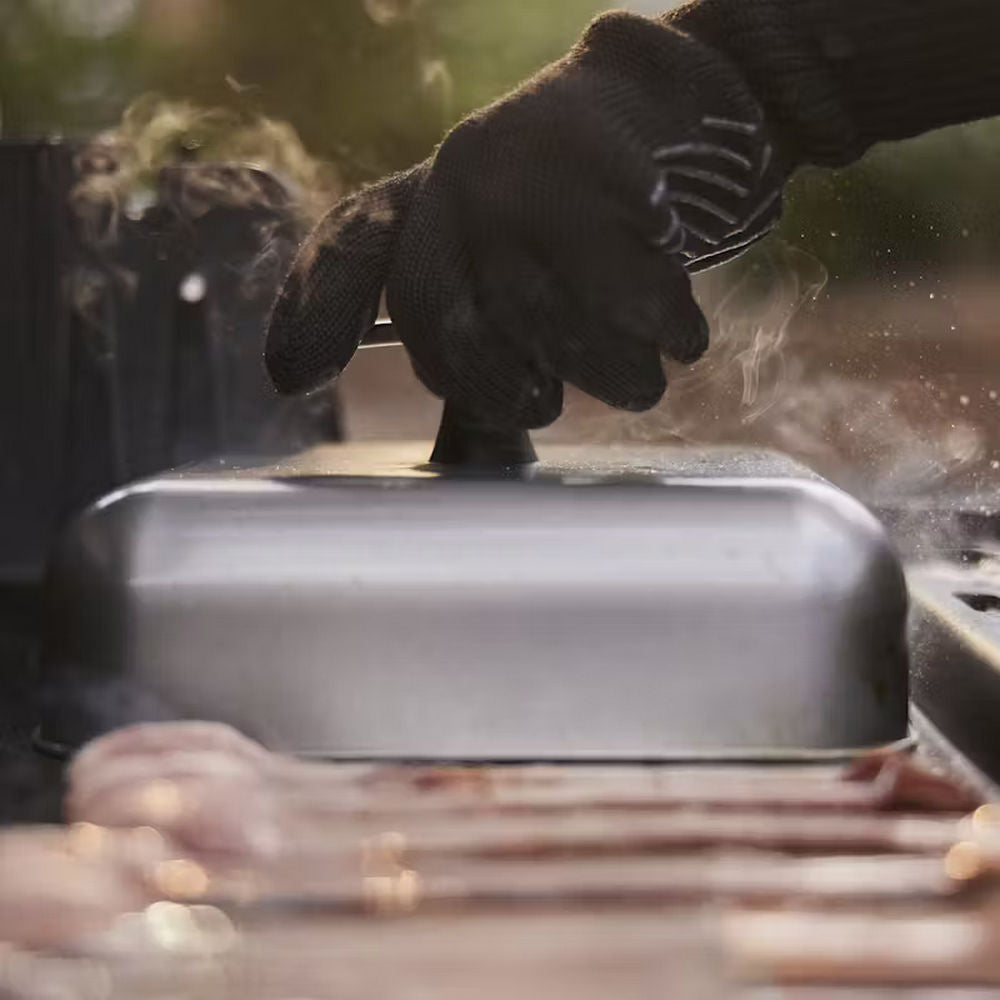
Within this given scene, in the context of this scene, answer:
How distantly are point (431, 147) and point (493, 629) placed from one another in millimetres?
1546

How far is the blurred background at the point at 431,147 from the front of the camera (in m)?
1.68

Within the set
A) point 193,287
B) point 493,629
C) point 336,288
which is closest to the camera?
point 493,629

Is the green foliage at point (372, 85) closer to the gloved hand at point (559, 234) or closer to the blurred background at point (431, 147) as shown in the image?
the blurred background at point (431, 147)

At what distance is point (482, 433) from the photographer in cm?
92

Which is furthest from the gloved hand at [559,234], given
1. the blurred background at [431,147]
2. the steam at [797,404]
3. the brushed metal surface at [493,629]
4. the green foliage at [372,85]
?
the green foliage at [372,85]

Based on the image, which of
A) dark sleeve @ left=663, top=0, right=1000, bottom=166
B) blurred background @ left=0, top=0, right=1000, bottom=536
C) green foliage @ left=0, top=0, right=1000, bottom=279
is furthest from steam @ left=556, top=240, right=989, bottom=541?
dark sleeve @ left=663, top=0, right=1000, bottom=166

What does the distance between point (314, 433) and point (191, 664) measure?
840 millimetres

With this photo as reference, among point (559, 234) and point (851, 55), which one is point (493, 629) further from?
point (851, 55)

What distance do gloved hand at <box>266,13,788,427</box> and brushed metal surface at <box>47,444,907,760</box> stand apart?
13 cm

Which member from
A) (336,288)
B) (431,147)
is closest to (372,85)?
(431,147)

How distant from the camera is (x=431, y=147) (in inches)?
84.1

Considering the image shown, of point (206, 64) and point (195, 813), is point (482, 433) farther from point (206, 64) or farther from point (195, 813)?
point (206, 64)

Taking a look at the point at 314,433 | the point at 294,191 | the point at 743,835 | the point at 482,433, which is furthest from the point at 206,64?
the point at 743,835

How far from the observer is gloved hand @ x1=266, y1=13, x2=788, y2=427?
791 mm
